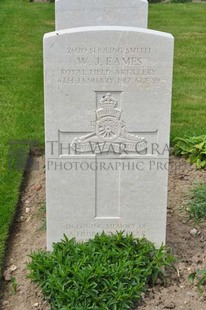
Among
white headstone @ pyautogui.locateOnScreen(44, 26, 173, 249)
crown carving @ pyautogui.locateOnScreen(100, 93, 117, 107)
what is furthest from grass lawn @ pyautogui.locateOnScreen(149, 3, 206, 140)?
crown carving @ pyautogui.locateOnScreen(100, 93, 117, 107)

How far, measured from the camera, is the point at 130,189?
3.76m

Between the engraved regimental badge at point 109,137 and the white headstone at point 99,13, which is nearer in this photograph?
the engraved regimental badge at point 109,137

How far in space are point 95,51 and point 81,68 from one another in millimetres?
131

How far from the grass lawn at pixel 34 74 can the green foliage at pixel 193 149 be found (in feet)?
1.60

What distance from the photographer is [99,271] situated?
341cm

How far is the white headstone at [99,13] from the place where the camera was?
18.5ft

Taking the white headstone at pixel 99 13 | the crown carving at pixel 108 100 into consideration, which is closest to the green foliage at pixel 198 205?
the crown carving at pixel 108 100

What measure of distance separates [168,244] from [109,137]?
994 millimetres

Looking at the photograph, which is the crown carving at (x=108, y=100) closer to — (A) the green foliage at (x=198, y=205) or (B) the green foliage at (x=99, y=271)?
(B) the green foliage at (x=99, y=271)

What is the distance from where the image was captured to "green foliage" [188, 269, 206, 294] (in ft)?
11.7

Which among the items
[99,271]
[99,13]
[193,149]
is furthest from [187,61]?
[99,271]

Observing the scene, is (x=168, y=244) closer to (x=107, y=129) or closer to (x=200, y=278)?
(x=200, y=278)

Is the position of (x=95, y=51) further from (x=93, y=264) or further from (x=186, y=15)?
(x=186, y=15)

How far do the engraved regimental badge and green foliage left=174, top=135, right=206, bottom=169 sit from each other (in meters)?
1.87
